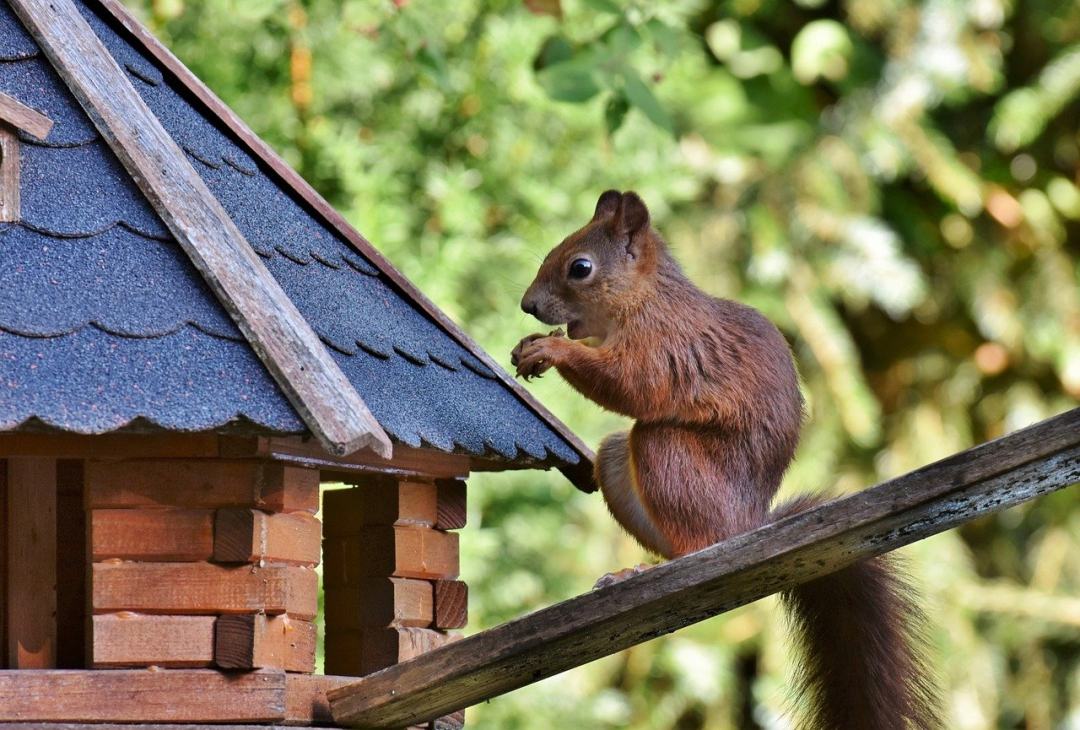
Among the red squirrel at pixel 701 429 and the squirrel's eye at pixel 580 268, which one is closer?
the red squirrel at pixel 701 429

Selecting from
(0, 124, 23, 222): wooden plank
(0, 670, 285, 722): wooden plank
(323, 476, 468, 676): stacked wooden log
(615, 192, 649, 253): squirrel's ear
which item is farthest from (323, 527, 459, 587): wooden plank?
(0, 124, 23, 222): wooden plank

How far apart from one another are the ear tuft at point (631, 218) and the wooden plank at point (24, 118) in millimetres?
920

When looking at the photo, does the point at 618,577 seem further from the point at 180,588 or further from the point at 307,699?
the point at 180,588

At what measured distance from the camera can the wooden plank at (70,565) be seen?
8.07 feet

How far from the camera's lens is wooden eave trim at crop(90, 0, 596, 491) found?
2.41 meters

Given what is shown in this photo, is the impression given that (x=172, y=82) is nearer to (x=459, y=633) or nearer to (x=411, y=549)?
(x=411, y=549)

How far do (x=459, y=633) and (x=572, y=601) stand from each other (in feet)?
2.66

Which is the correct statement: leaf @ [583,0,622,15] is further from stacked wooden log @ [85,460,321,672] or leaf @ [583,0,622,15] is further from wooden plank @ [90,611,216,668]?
wooden plank @ [90,611,216,668]

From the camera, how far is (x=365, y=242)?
8.14 ft

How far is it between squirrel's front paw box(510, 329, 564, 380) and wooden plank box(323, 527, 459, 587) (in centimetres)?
38

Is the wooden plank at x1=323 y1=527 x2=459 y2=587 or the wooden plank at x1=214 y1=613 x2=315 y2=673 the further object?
the wooden plank at x1=323 y1=527 x2=459 y2=587

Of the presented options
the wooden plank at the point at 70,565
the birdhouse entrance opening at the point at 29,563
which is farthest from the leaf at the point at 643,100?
the birdhouse entrance opening at the point at 29,563

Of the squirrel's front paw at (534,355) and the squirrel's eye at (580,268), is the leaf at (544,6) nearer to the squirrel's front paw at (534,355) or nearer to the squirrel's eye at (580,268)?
the squirrel's eye at (580,268)

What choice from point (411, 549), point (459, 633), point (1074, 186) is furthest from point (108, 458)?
point (1074, 186)
